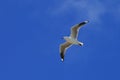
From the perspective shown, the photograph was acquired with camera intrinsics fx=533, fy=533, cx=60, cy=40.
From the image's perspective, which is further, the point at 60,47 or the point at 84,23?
the point at 60,47

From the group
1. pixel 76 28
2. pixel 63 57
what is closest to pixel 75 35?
pixel 76 28

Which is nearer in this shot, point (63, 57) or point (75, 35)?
point (75, 35)

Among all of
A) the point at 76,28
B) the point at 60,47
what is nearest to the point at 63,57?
the point at 60,47

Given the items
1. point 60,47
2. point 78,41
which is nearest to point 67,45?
point 60,47

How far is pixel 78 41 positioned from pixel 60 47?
284cm

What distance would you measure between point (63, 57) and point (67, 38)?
1970mm

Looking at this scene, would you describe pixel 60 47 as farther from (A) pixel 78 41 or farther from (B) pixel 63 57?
(A) pixel 78 41

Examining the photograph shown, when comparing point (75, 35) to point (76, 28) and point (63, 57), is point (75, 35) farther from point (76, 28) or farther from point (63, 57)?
point (63, 57)

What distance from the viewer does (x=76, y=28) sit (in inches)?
1222

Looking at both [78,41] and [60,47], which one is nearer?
[78,41]

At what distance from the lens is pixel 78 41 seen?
30.3 metres

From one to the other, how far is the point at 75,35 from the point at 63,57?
2.62 m

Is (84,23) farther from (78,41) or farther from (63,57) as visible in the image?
(63,57)

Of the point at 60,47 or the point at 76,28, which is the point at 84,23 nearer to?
the point at 76,28
